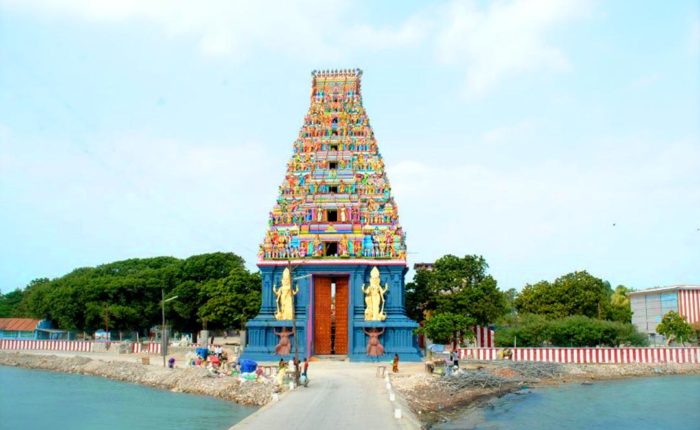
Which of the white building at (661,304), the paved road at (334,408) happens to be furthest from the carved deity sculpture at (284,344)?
the white building at (661,304)

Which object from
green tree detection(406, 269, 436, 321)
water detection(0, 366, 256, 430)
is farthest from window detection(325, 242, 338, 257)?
water detection(0, 366, 256, 430)

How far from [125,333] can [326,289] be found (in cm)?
3089

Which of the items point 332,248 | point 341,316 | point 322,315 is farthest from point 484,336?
point 322,315

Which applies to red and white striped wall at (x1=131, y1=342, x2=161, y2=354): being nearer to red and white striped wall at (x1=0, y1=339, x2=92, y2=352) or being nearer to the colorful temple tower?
red and white striped wall at (x1=0, y1=339, x2=92, y2=352)

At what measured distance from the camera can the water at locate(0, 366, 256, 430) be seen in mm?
23312

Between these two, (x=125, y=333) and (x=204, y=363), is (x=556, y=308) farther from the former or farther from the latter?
(x=125, y=333)

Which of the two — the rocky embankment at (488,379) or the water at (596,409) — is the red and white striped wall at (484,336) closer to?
the rocky embankment at (488,379)

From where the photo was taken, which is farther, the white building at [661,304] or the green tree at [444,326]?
the white building at [661,304]

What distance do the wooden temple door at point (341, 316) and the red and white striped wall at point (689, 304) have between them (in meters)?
32.9

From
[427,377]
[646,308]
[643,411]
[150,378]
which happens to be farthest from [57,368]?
[646,308]

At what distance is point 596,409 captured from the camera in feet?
88.4

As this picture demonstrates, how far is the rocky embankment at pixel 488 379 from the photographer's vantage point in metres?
26.0

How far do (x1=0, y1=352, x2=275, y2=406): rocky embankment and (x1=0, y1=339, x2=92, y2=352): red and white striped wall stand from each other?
4146mm

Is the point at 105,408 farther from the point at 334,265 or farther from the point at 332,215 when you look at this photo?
the point at 332,215
